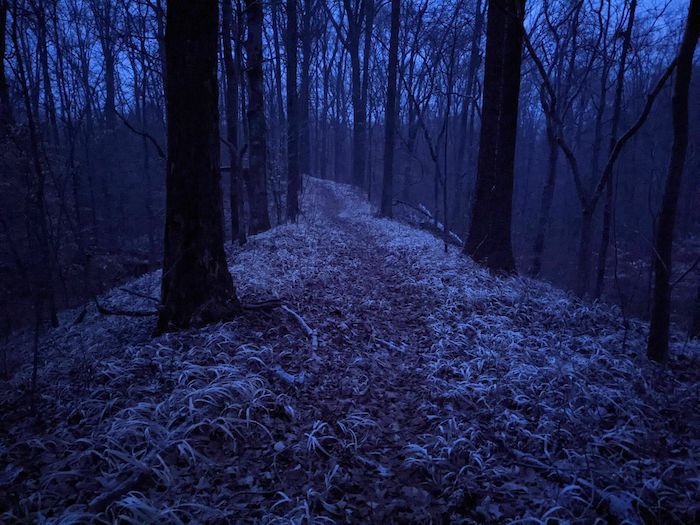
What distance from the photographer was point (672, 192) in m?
4.04

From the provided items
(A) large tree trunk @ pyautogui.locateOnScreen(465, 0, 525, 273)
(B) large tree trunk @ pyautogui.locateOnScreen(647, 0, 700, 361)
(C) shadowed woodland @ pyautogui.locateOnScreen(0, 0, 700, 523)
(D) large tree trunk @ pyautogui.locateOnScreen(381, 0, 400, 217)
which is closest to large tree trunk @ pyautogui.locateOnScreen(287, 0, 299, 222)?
(C) shadowed woodland @ pyautogui.locateOnScreen(0, 0, 700, 523)

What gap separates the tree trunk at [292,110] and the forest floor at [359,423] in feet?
29.3

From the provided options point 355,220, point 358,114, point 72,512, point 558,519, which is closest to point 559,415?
point 558,519

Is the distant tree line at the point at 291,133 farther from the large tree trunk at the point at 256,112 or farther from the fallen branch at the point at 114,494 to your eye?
the fallen branch at the point at 114,494

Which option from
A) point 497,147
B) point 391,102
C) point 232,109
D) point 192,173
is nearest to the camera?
point 192,173

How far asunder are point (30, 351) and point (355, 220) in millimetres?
13020

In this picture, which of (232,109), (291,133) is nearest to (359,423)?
(232,109)

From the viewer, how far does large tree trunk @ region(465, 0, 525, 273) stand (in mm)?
7504

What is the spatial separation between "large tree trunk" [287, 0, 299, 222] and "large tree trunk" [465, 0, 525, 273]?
24.2ft

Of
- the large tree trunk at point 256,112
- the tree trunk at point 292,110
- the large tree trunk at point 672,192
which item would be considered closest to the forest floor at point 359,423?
the large tree trunk at point 672,192

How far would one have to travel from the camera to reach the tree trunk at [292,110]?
1309 cm

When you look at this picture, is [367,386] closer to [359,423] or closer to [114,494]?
[359,423]

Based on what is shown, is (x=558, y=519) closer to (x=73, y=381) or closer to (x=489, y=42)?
(x=73, y=381)

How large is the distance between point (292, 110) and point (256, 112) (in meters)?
3.15
